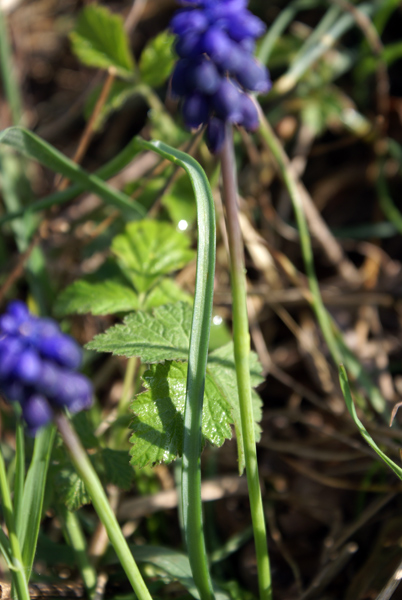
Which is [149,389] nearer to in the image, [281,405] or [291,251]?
[281,405]

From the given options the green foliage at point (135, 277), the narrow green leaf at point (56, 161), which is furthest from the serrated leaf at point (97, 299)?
the narrow green leaf at point (56, 161)

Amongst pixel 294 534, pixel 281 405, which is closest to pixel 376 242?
pixel 281 405

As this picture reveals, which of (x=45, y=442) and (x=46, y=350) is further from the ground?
(x=46, y=350)

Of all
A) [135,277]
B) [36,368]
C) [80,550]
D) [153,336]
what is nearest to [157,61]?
[135,277]

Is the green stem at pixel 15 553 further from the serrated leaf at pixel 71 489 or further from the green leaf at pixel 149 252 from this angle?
the green leaf at pixel 149 252

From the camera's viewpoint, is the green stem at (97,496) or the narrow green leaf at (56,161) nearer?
the green stem at (97,496)

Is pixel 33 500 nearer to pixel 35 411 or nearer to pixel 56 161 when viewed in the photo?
pixel 35 411

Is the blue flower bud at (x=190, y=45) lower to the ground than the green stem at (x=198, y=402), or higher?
higher
